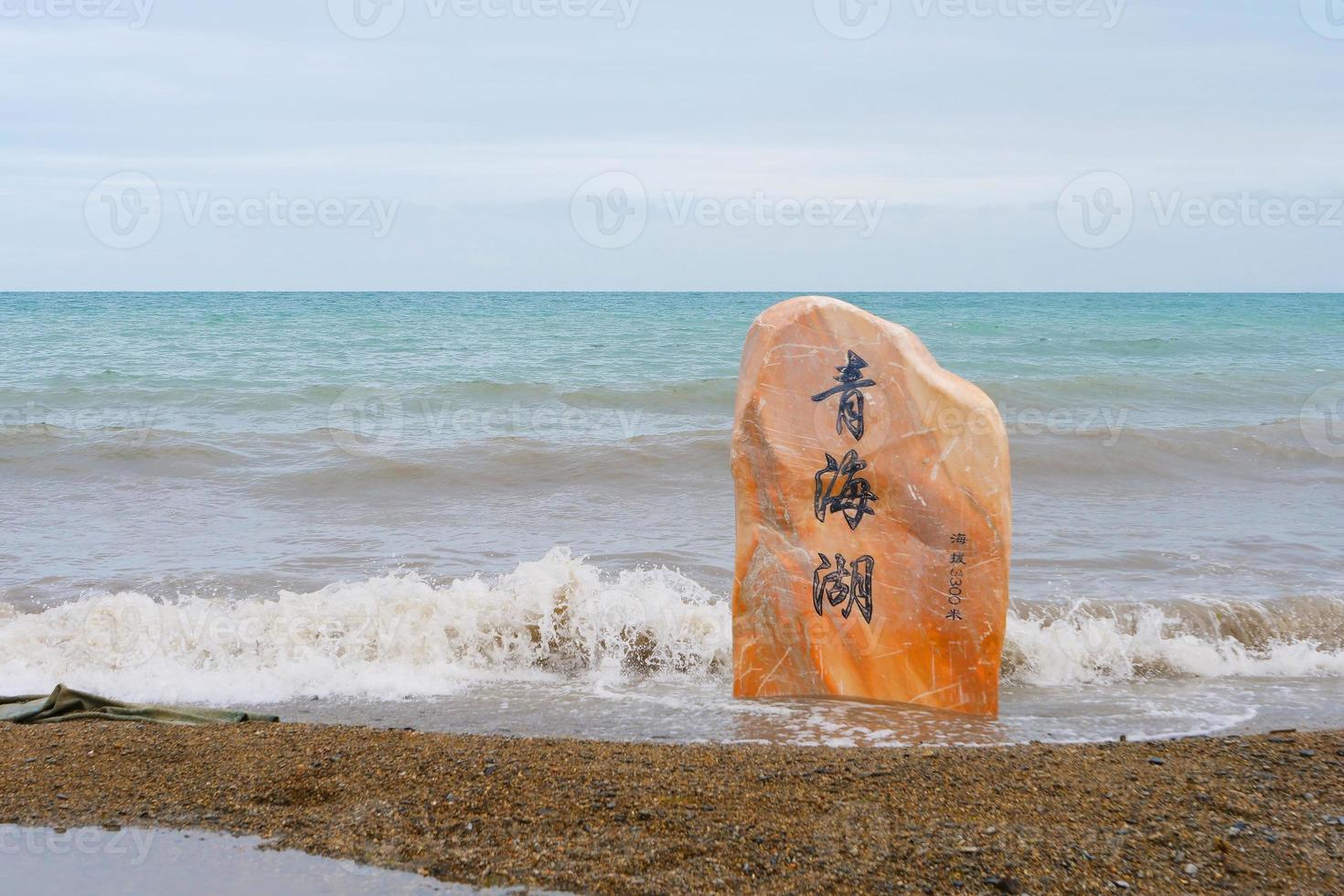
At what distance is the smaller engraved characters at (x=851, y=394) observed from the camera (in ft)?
18.0

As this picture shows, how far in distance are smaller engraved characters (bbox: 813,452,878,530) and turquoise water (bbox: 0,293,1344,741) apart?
60.9 inches

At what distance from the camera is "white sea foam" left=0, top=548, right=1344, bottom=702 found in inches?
243

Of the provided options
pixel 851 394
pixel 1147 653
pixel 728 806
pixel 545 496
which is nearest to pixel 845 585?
pixel 851 394

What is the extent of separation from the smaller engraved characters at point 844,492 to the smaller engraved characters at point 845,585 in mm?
198

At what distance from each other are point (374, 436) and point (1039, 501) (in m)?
8.11

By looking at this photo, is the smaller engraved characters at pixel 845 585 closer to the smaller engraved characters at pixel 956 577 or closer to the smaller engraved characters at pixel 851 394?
the smaller engraved characters at pixel 956 577

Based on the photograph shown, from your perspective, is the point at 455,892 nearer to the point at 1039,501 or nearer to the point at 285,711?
the point at 285,711

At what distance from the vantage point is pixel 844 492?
5500 mm

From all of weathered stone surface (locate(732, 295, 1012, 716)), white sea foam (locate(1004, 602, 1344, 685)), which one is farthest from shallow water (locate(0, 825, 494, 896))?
white sea foam (locate(1004, 602, 1344, 685))

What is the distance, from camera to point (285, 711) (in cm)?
565

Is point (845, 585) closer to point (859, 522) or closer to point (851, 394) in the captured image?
point (859, 522)

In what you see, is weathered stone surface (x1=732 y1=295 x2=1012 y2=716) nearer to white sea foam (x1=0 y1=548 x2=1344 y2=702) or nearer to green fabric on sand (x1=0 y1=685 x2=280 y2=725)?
white sea foam (x1=0 y1=548 x2=1344 y2=702)

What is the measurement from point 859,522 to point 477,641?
102 inches

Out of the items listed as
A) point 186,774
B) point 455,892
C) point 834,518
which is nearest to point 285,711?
point 186,774
